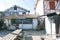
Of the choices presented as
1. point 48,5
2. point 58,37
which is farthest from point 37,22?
point 58,37

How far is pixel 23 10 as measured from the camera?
37688mm

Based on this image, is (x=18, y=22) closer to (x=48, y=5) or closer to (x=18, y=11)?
(x=18, y=11)

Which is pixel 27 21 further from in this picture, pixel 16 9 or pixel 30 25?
pixel 16 9

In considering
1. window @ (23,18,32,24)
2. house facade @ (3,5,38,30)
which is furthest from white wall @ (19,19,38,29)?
window @ (23,18,32,24)

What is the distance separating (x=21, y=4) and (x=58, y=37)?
30.4 meters

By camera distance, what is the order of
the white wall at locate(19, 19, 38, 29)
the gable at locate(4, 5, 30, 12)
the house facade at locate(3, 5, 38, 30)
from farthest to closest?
the gable at locate(4, 5, 30, 12) → the white wall at locate(19, 19, 38, 29) → the house facade at locate(3, 5, 38, 30)

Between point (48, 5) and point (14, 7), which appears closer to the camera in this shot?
point (48, 5)

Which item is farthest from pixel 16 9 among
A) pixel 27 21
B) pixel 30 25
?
pixel 30 25

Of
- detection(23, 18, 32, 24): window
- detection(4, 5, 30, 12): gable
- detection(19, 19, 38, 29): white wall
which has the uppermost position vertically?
detection(4, 5, 30, 12): gable

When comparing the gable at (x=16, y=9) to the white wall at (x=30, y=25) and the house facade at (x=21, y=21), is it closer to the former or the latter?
the house facade at (x=21, y=21)

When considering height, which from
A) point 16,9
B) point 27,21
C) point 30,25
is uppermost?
point 16,9

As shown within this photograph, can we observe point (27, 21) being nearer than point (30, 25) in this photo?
No

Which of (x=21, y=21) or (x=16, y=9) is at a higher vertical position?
(x=16, y=9)

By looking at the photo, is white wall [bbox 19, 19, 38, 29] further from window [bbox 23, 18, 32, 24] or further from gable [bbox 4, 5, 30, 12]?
gable [bbox 4, 5, 30, 12]
